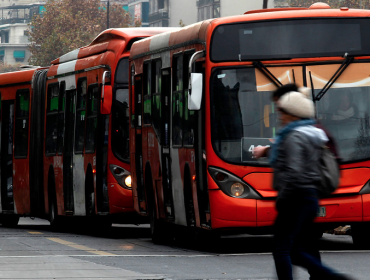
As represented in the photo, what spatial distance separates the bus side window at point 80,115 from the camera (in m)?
16.8

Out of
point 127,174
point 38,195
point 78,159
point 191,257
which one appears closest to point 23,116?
point 38,195

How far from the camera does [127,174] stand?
1571 cm

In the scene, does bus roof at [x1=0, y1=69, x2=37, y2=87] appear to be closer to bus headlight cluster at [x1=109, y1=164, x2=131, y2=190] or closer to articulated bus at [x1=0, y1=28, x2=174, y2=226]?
articulated bus at [x1=0, y1=28, x2=174, y2=226]

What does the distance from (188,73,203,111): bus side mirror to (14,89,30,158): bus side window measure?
28.6 ft

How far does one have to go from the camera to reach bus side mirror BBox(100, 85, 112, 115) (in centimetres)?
1541

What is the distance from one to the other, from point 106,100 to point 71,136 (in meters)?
2.11

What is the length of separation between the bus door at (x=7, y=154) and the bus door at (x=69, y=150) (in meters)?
2.86

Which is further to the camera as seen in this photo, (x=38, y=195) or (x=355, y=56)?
(x=38, y=195)

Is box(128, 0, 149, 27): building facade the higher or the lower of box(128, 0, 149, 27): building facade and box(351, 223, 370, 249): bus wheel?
the higher

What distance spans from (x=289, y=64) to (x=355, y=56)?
815 mm

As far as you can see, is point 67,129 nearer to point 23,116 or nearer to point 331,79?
point 23,116

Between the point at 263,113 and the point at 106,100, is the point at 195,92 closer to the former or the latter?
the point at 263,113

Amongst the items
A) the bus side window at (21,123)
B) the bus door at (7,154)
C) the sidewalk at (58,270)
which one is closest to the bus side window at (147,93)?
the sidewalk at (58,270)

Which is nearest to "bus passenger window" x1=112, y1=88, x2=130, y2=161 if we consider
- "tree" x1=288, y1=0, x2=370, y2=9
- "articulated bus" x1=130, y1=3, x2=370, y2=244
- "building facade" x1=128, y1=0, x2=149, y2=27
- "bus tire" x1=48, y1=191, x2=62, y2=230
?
"bus tire" x1=48, y1=191, x2=62, y2=230
